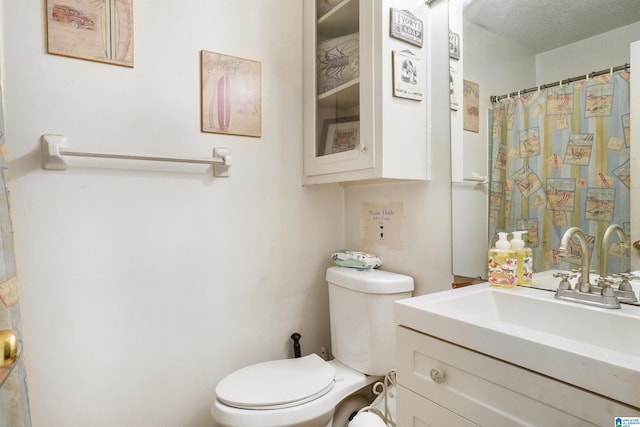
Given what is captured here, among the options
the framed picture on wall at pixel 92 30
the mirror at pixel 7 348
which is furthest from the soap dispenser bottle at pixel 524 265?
the framed picture on wall at pixel 92 30

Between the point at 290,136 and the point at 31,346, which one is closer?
the point at 31,346

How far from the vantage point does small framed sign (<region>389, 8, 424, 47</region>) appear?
123 cm

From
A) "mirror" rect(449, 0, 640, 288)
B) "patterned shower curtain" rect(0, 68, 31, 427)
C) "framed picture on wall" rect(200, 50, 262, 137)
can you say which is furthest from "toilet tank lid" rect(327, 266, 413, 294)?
"patterned shower curtain" rect(0, 68, 31, 427)

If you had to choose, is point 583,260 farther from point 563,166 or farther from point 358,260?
point 358,260

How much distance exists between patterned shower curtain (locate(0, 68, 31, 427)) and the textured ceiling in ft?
4.61

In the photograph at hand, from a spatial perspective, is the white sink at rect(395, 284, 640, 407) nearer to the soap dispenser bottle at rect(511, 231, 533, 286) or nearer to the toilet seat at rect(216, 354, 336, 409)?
the soap dispenser bottle at rect(511, 231, 533, 286)

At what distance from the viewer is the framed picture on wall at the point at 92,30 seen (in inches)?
45.6

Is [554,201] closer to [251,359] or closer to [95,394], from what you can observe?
[251,359]

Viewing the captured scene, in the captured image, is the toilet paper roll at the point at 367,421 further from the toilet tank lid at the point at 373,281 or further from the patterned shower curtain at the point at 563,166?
the patterned shower curtain at the point at 563,166

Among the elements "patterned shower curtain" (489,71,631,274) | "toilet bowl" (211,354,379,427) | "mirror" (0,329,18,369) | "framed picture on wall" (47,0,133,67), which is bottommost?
"toilet bowl" (211,354,379,427)

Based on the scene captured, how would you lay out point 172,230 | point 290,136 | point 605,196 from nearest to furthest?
point 605,196
point 172,230
point 290,136

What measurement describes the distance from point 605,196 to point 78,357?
5.48ft

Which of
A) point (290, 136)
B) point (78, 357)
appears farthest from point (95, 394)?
point (290, 136)

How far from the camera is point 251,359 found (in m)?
1.51
